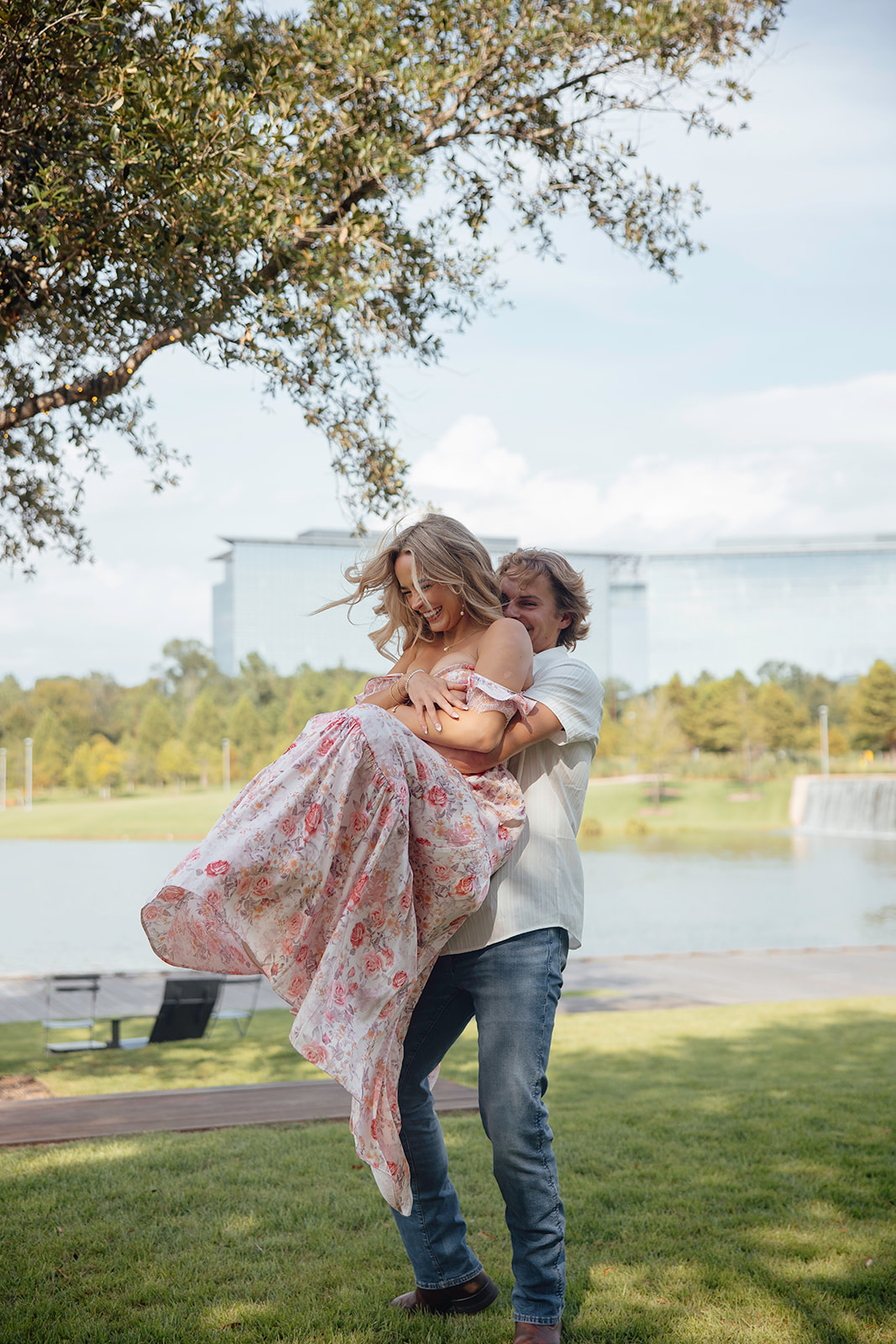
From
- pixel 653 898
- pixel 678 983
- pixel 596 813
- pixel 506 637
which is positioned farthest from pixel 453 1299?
pixel 596 813

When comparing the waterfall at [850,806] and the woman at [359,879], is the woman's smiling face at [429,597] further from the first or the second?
the waterfall at [850,806]

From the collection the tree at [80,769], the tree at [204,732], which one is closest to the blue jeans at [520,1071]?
the tree at [204,732]

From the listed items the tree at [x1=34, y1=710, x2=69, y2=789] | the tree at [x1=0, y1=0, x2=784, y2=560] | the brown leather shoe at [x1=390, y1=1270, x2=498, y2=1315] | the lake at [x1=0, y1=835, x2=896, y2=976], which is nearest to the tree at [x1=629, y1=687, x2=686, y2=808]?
the lake at [x1=0, y1=835, x2=896, y2=976]

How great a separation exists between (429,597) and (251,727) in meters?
57.6

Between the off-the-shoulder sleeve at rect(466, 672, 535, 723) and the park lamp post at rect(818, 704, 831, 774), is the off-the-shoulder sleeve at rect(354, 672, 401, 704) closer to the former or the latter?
the off-the-shoulder sleeve at rect(466, 672, 535, 723)

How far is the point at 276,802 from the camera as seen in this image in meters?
2.24

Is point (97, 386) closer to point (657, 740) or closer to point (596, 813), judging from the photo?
point (596, 813)

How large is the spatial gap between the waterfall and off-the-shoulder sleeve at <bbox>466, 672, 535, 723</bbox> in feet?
149

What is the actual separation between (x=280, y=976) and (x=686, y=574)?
262 feet

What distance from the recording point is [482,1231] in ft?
10.8

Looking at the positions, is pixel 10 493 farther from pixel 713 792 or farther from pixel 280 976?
pixel 713 792

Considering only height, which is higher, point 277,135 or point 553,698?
point 277,135

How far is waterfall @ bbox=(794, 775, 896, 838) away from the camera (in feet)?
148

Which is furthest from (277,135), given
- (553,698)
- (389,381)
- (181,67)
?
(553,698)
